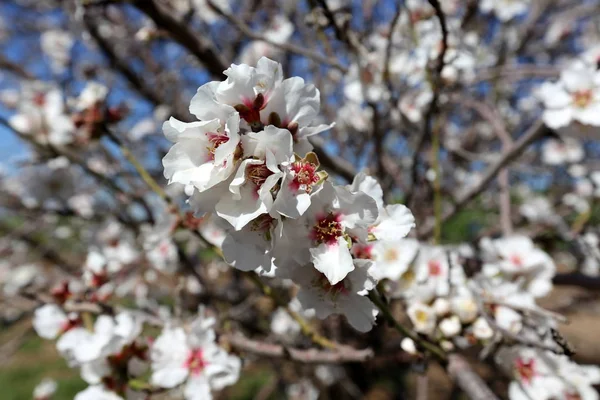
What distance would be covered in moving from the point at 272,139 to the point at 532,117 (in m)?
4.12

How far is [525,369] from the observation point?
1.22m

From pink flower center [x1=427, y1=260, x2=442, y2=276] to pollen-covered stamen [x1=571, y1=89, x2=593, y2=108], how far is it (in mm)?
716

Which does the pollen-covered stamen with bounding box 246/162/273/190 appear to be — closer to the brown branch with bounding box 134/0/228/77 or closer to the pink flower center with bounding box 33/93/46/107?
the brown branch with bounding box 134/0/228/77

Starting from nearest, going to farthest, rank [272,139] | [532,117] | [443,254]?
[272,139] → [443,254] → [532,117]

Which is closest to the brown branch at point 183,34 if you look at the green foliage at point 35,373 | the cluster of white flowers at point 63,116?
the cluster of white flowers at point 63,116

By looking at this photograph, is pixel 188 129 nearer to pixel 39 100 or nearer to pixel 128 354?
pixel 128 354

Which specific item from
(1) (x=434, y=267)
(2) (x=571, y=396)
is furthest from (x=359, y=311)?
(2) (x=571, y=396)

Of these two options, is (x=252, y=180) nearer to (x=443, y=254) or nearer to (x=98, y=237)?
(x=443, y=254)

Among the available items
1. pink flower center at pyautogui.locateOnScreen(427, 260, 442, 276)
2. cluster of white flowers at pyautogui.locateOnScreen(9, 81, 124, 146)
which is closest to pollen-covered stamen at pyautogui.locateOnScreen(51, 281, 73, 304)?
cluster of white flowers at pyautogui.locateOnScreen(9, 81, 124, 146)

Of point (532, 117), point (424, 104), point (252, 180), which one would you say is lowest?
point (252, 180)

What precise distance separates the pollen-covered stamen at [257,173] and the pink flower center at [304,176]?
0.17ft

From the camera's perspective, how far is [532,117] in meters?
3.98

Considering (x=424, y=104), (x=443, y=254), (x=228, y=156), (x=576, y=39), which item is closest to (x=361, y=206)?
(x=228, y=156)

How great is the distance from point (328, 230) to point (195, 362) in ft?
2.51
